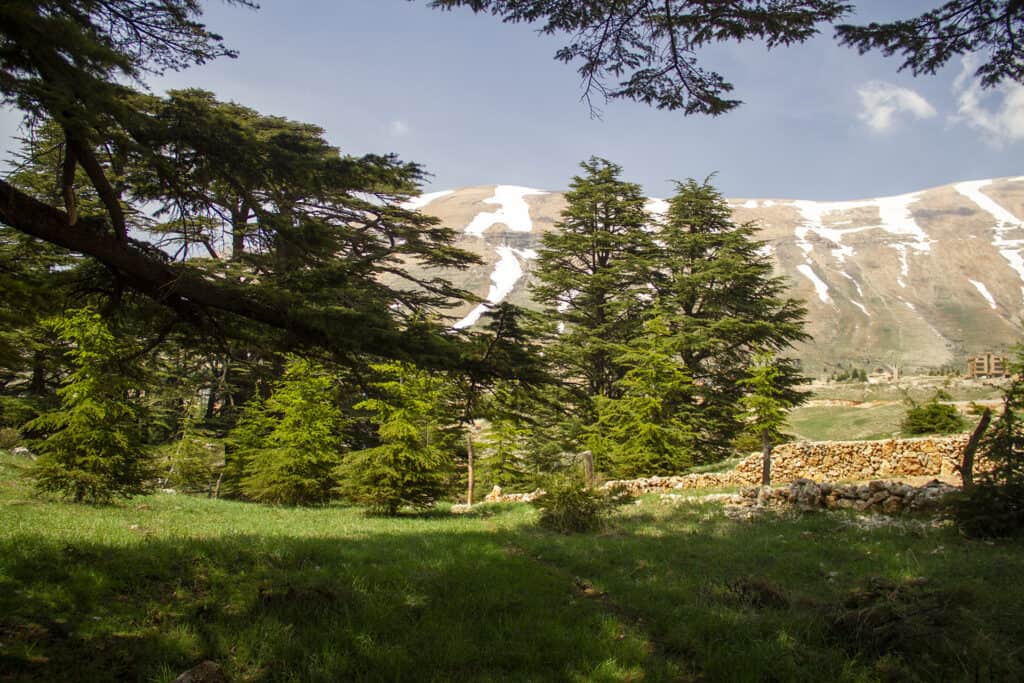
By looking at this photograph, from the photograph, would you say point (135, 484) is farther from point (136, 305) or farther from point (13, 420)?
point (13, 420)

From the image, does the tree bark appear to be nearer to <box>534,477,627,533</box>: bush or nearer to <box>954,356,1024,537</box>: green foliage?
<box>534,477,627,533</box>: bush

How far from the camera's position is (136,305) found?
217 inches

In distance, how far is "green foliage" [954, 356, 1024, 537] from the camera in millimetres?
7844

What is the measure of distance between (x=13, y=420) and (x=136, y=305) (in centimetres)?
1771

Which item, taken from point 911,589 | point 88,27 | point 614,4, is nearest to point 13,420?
point 88,27

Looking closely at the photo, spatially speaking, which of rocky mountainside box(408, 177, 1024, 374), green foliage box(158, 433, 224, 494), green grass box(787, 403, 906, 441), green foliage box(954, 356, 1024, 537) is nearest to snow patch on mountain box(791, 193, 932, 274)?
rocky mountainside box(408, 177, 1024, 374)

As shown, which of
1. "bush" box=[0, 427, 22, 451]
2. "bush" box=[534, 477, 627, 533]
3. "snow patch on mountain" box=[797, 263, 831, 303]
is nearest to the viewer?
"bush" box=[534, 477, 627, 533]

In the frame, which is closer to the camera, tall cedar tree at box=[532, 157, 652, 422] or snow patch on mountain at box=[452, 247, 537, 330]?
tall cedar tree at box=[532, 157, 652, 422]

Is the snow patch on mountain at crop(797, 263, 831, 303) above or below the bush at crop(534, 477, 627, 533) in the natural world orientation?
above

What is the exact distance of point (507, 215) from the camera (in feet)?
547

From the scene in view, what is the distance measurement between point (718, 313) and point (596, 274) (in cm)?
534

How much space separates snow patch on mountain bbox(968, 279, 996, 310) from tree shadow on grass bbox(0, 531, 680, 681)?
496 ft

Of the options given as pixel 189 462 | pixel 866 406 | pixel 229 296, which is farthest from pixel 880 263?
pixel 229 296

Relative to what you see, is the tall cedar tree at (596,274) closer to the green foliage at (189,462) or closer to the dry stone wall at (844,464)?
the dry stone wall at (844,464)
